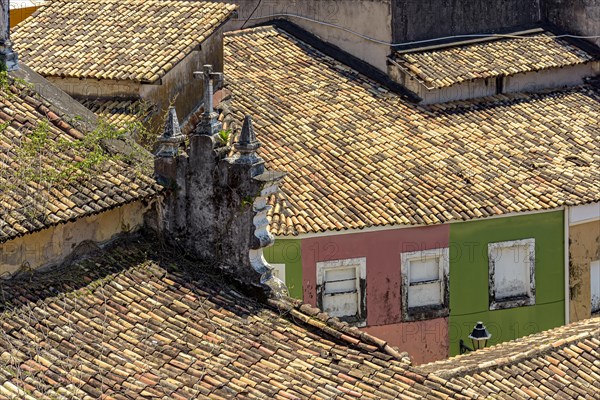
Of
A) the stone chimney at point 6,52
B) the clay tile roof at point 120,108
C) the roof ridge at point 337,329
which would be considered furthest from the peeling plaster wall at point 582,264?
the stone chimney at point 6,52

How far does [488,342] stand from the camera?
3684 cm

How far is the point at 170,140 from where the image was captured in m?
26.9

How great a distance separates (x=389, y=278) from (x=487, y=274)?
2.35m

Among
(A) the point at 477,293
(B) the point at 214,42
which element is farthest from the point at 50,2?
(A) the point at 477,293

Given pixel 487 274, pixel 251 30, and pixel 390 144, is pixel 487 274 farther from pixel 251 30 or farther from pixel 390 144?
pixel 251 30

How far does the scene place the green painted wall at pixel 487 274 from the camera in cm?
3703

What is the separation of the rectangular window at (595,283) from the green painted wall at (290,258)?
23.7ft

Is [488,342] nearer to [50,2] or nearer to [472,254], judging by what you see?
[472,254]

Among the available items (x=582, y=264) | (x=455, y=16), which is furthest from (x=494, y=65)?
(x=582, y=264)

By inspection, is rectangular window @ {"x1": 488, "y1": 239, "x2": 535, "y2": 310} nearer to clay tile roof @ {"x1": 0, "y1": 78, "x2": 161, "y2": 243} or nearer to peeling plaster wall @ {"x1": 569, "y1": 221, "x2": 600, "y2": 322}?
peeling plaster wall @ {"x1": 569, "y1": 221, "x2": 600, "y2": 322}

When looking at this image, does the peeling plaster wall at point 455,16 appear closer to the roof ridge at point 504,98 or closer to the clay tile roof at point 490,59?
the clay tile roof at point 490,59

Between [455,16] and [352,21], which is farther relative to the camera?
[455,16]

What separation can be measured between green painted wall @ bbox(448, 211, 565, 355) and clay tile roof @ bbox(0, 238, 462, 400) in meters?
11.2

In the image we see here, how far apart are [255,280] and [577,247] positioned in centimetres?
1364
